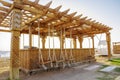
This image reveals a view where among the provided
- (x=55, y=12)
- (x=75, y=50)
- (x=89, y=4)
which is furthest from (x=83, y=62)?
(x=55, y=12)

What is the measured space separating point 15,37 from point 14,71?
1.24m

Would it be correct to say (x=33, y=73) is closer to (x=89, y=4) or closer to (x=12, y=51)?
(x=12, y=51)

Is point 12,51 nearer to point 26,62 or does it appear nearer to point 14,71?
point 14,71

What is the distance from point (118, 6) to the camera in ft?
35.4

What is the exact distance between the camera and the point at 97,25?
364 inches

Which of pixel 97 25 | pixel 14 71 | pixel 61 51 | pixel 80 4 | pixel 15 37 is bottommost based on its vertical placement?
pixel 14 71

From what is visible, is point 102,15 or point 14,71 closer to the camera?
point 14,71

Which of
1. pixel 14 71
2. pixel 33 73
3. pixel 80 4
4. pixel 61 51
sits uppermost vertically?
pixel 80 4

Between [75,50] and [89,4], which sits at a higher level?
[89,4]

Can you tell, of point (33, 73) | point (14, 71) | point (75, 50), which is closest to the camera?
point (14, 71)

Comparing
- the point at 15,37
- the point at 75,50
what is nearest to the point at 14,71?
the point at 15,37

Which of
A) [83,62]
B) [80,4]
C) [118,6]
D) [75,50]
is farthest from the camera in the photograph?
[118,6]

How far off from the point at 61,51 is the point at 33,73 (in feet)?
6.92

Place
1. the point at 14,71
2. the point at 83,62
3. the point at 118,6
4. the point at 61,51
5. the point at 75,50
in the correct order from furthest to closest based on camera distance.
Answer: the point at 118,6 < the point at 83,62 < the point at 75,50 < the point at 61,51 < the point at 14,71
